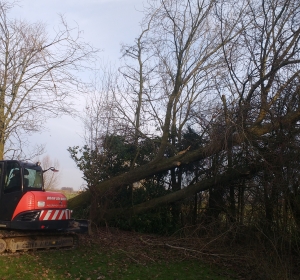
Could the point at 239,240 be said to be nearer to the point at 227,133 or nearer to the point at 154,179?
the point at 227,133

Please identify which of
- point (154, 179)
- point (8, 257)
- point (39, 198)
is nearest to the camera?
point (8, 257)

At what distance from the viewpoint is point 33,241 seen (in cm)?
1204

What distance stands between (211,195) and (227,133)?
14.1 ft

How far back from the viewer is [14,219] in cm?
1136

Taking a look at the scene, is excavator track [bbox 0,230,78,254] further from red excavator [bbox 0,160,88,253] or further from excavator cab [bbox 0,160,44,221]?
excavator cab [bbox 0,160,44,221]

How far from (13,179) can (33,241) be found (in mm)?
1943

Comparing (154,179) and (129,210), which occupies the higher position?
(154,179)

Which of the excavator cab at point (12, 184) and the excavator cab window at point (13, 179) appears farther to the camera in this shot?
the excavator cab window at point (13, 179)

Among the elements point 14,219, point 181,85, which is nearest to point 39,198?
point 14,219

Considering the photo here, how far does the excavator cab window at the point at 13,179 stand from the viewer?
11648 millimetres

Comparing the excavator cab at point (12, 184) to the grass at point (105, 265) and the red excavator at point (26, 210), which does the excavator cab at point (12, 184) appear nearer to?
the red excavator at point (26, 210)

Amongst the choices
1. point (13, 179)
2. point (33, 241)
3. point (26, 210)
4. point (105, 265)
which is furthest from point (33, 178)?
point (105, 265)

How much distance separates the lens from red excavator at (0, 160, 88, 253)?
11398 millimetres

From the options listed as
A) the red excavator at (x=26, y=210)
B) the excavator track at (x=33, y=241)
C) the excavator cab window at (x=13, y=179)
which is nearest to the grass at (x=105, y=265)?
the excavator track at (x=33, y=241)
